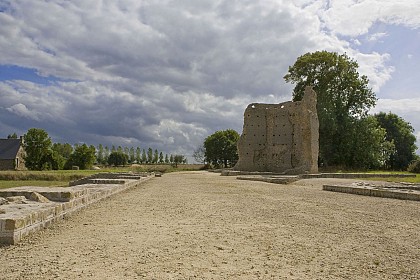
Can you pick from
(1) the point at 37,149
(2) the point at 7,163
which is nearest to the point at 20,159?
(2) the point at 7,163

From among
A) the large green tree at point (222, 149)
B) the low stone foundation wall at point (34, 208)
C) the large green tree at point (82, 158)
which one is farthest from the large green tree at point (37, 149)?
the low stone foundation wall at point (34, 208)

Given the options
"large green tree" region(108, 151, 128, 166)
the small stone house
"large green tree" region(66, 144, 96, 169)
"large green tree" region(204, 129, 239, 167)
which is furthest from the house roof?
"large green tree" region(108, 151, 128, 166)

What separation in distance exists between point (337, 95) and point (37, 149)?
128 ft

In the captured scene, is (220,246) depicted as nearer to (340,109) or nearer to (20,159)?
(340,109)

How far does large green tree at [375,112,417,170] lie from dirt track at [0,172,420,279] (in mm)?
44313

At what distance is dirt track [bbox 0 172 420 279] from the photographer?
3.65 meters

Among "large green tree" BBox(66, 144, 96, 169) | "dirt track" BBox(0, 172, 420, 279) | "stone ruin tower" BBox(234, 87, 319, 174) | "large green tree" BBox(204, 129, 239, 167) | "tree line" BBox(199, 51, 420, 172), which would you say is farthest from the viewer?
"large green tree" BBox(204, 129, 239, 167)

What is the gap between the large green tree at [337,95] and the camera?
120ft

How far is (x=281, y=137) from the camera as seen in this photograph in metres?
30.2

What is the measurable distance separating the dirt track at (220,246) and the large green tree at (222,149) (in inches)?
2026

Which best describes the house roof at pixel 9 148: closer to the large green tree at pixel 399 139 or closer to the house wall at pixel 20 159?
the house wall at pixel 20 159

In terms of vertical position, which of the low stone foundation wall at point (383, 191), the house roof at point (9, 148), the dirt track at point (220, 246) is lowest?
the dirt track at point (220, 246)

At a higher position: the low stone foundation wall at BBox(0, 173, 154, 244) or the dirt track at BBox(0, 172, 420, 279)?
the low stone foundation wall at BBox(0, 173, 154, 244)

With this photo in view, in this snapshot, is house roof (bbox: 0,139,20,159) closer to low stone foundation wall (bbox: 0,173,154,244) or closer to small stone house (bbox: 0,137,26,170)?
small stone house (bbox: 0,137,26,170)
